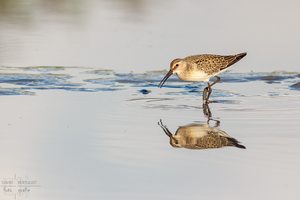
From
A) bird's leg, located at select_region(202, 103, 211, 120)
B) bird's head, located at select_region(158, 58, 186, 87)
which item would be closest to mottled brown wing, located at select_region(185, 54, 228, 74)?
bird's head, located at select_region(158, 58, 186, 87)

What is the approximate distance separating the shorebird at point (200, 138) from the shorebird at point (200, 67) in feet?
8.45

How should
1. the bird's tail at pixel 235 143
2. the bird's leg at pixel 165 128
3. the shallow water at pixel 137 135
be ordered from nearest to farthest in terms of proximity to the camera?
1. the shallow water at pixel 137 135
2. the bird's tail at pixel 235 143
3. the bird's leg at pixel 165 128

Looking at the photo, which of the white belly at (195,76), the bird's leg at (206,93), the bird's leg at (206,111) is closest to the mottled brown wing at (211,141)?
the bird's leg at (206,111)

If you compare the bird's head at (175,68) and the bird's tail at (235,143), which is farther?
the bird's head at (175,68)

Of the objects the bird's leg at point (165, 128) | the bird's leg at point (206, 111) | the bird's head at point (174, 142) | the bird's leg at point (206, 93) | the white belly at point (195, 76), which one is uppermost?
the white belly at point (195, 76)

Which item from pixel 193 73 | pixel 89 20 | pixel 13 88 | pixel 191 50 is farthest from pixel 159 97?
pixel 89 20

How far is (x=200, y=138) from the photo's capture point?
1212 cm

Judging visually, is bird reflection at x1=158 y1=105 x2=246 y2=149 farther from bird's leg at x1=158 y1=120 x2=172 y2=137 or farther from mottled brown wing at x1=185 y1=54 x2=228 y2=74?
mottled brown wing at x1=185 y1=54 x2=228 y2=74

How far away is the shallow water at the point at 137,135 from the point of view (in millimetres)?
9992

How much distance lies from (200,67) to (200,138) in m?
3.51

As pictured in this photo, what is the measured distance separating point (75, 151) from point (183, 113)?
104 inches

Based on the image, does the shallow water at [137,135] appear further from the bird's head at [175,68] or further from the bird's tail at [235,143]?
the bird's head at [175,68]

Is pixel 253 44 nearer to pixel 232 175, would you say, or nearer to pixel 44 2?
pixel 44 2

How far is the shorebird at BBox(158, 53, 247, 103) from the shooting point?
50.1ft
